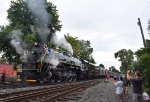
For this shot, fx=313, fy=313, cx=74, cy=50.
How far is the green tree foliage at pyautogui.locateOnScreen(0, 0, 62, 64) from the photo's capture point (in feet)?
140

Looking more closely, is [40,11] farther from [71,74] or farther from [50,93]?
[50,93]

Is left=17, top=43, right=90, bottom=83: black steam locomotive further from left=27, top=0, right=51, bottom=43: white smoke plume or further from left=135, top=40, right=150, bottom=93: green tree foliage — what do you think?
left=135, top=40, right=150, bottom=93: green tree foliage

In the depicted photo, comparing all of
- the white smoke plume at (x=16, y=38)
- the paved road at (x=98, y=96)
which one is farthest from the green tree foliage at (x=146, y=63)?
the white smoke plume at (x=16, y=38)

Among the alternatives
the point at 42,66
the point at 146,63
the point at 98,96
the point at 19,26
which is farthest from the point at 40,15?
the point at 146,63

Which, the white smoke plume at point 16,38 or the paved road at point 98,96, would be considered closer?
the paved road at point 98,96

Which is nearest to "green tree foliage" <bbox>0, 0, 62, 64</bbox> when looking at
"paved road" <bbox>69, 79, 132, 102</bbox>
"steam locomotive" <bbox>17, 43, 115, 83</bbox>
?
"steam locomotive" <bbox>17, 43, 115, 83</bbox>

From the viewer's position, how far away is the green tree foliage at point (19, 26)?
42781 millimetres

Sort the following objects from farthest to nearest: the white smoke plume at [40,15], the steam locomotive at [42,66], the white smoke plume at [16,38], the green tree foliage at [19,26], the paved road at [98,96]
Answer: the green tree foliage at [19,26]
the white smoke plume at [40,15]
the white smoke plume at [16,38]
the steam locomotive at [42,66]
the paved road at [98,96]

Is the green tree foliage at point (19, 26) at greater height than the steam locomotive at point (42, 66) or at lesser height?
greater

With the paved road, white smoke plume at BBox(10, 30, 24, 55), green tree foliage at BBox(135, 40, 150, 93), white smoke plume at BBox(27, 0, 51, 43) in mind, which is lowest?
the paved road

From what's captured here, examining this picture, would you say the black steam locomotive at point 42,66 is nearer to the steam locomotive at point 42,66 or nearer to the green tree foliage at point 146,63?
the steam locomotive at point 42,66

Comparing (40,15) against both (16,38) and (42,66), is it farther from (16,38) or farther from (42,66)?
(42,66)

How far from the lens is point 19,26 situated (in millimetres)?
45625

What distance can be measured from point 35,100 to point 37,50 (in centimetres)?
1505
